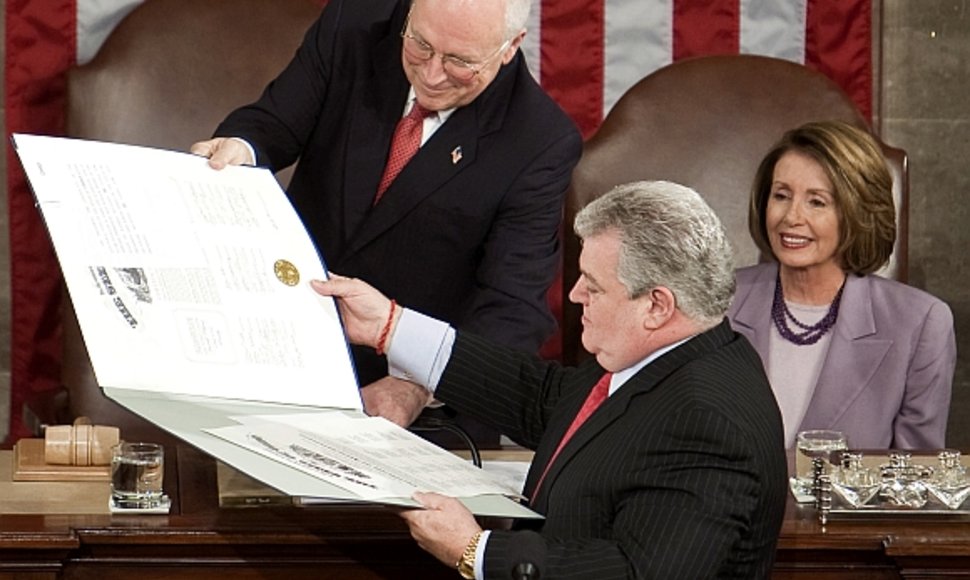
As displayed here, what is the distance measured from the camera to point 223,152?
3.40 meters

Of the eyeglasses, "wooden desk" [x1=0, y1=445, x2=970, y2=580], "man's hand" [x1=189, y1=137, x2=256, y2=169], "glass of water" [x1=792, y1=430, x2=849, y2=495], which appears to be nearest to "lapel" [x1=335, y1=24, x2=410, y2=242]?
the eyeglasses

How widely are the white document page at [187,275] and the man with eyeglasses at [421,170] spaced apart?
27.6 inches

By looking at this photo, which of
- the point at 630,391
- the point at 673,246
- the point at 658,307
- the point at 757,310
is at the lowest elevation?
the point at 757,310

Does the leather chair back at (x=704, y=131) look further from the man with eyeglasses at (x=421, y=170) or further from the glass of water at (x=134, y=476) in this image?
the glass of water at (x=134, y=476)

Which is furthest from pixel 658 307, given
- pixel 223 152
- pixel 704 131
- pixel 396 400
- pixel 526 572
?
pixel 704 131

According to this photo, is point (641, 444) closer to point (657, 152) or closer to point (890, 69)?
point (657, 152)

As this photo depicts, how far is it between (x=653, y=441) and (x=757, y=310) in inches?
69.0

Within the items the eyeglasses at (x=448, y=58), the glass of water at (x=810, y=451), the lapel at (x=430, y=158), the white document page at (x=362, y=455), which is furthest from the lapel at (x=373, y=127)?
the glass of water at (x=810, y=451)

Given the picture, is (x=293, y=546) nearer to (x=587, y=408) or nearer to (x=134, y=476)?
(x=134, y=476)

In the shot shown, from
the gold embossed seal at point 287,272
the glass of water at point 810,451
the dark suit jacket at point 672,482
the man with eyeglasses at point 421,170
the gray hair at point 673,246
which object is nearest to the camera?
the dark suit jacket at point 672,482

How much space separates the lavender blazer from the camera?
4.35 meters

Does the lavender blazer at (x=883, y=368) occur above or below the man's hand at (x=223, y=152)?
→ below

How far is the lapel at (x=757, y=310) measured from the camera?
448 centimetres

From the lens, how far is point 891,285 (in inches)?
177
